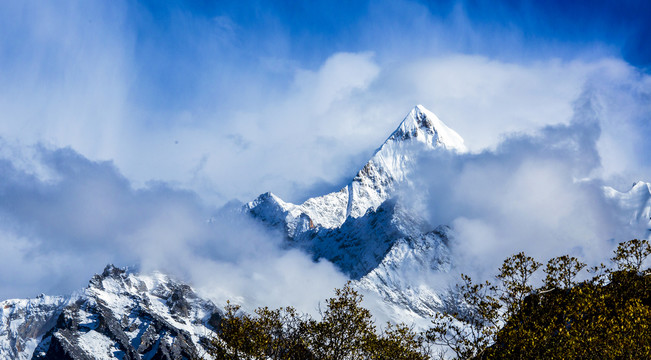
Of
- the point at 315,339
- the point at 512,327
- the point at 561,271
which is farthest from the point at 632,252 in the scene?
the point at 315,339

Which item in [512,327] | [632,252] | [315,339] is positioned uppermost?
→ [632,252]

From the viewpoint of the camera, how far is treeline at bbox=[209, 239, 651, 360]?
40281 mm

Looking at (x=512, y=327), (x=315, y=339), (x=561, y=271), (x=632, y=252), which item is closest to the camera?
(x=512, y=327)

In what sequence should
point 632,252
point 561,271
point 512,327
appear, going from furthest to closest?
point 632,252, point 561,271, point 512,327

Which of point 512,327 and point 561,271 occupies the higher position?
point 561,271

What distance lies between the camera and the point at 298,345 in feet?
175

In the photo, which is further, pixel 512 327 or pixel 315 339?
pixel 315 339

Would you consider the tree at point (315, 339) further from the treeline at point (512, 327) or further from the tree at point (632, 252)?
the tree at point (632, 252)

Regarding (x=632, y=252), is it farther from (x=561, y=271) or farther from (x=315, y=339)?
(x=315, y=339)

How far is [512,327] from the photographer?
43875 mm

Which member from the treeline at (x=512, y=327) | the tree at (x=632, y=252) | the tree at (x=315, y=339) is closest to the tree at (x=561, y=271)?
the treeline at (x=512, y=327)

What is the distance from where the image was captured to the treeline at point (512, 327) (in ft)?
132

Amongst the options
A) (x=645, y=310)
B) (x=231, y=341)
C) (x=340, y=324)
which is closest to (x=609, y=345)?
(x=645, y=310)

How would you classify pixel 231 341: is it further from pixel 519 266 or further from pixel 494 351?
pixel 519 266
